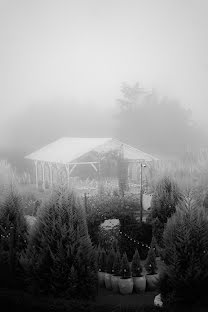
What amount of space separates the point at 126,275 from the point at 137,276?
255mm

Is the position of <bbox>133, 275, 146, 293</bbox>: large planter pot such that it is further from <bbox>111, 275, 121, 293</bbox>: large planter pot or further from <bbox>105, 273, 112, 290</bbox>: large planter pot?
<bbox>105, 273, 112, 290</bbox>: large planter pot

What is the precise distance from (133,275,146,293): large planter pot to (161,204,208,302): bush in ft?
5.09

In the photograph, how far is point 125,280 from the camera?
22.9ft

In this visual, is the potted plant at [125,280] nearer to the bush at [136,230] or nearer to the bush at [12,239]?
the bush at [12,239]

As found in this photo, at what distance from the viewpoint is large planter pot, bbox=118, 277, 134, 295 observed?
700cm

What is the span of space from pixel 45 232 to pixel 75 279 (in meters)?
0.76

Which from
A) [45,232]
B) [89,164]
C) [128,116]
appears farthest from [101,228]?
[128,116]

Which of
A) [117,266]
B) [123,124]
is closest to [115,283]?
[117,266]

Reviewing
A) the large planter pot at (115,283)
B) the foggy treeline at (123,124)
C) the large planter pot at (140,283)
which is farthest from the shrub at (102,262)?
the foggy treeline at (123,124)

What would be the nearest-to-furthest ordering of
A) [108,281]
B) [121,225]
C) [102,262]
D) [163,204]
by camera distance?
[108,281], [102,262], [163,204], [121,225]

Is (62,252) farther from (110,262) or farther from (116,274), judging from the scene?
(110,262)

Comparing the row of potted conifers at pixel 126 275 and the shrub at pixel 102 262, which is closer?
the row of potted conifers at pixel 126 275

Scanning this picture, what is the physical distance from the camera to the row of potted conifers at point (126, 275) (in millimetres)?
7039

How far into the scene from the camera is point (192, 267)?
211 inches
